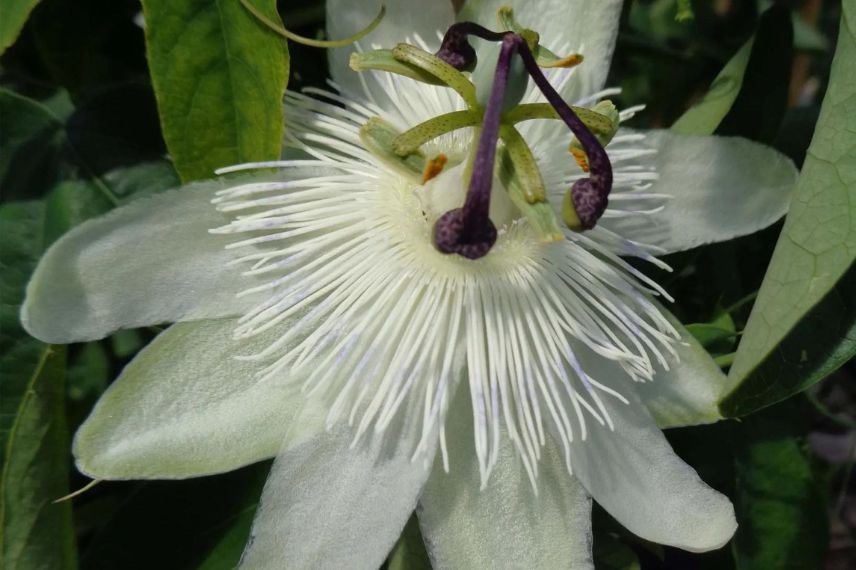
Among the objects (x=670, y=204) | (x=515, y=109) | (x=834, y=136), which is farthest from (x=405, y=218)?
(x=834, y=136)

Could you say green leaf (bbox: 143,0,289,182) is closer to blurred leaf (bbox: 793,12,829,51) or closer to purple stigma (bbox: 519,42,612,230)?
purple stigma (bbox: 519,42,612,230)

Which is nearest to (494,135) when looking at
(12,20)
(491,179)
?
(491,179)

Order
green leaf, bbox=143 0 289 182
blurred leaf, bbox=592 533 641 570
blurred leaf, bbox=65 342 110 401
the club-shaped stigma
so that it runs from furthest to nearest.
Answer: blurred leaf, bbox=65 342 110 401
blurred leaf, bbox=592 533 641 570
green leaf, bbox=143 0 289 182
the club-shaped stigma

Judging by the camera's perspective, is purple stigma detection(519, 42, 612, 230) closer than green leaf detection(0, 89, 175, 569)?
Yes

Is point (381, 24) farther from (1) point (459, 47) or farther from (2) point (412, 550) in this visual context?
(2) point (412, 550)

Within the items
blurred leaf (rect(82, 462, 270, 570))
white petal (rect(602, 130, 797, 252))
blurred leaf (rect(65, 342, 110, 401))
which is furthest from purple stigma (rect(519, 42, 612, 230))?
blurred leaf (rect(65, 342, 110, 401))

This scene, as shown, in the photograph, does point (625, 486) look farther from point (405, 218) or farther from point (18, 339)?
point (18, 339)

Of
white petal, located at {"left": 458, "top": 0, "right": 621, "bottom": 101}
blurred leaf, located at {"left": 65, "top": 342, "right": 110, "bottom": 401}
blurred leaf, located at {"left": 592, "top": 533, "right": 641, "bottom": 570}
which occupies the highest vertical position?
white petal, located at {"left": 458, "top": 0, "right": 621, "bottom": 101}
